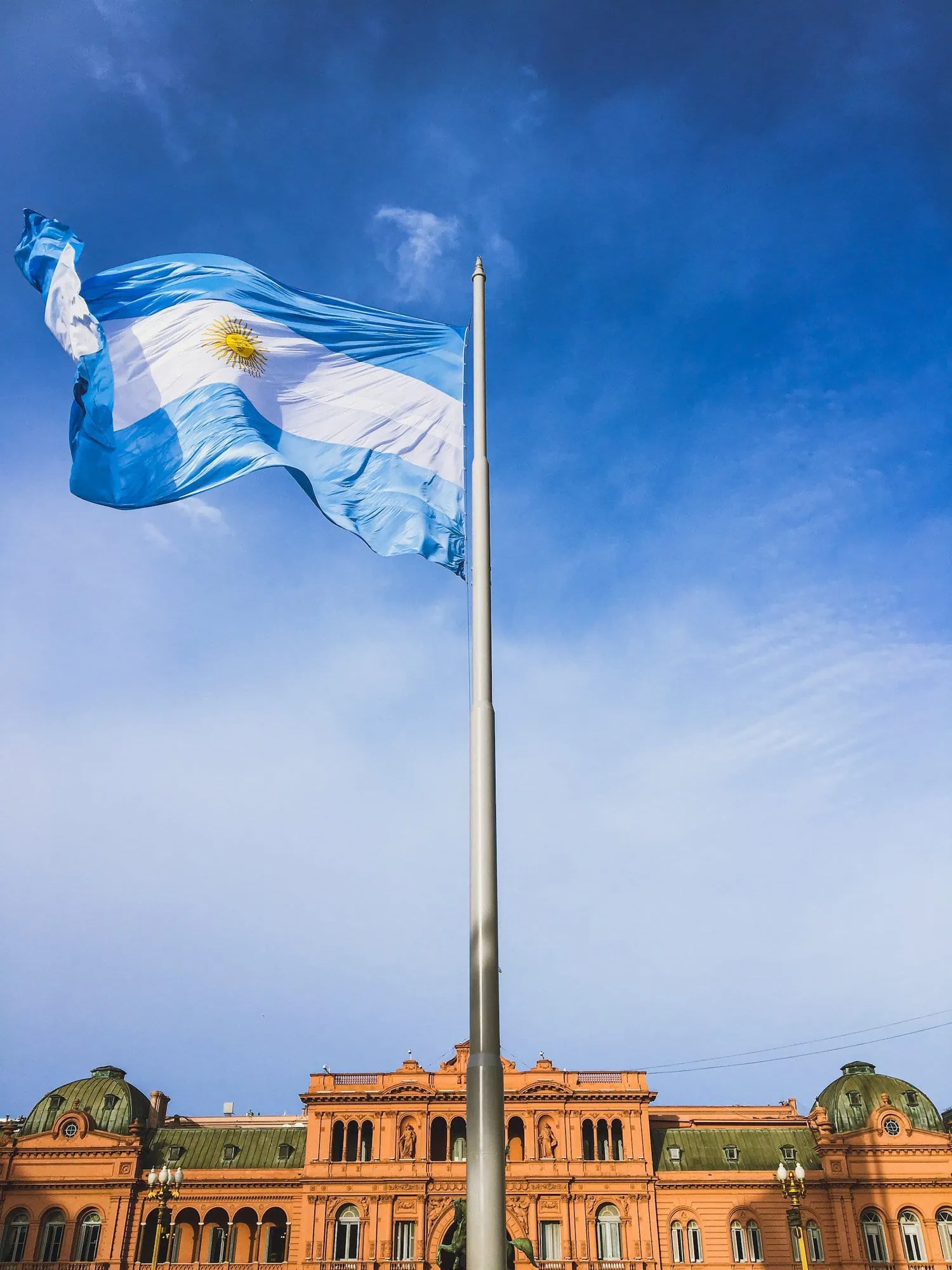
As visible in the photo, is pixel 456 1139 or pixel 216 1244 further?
pixel 216 1244

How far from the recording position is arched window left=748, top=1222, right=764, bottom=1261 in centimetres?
6275

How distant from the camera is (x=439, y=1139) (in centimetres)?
6444

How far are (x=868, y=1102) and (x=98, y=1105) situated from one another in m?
47.5

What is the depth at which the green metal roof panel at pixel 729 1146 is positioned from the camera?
217 ft

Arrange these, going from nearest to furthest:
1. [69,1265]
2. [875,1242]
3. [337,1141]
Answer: [69,1265], [875,1242], [337,1141]

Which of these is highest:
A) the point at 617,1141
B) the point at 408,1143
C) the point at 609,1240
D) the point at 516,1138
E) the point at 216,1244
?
the point at 516,1138

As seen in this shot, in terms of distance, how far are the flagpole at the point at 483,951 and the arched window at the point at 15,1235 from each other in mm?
65039

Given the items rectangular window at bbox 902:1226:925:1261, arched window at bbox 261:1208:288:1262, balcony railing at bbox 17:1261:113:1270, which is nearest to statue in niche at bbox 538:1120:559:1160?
arched window at bbox 261:1208:288:1262

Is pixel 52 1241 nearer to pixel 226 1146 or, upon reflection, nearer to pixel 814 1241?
pixel 226 1146

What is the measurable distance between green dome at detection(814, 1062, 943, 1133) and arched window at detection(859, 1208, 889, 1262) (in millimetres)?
4608

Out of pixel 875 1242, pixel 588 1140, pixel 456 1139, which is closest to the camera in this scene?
pixel 875 1242

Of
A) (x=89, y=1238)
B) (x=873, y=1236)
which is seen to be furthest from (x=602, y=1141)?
(x=89, y=1238)

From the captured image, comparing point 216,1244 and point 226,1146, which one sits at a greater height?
point 226,1146

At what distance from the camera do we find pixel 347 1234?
61906 millimetres
